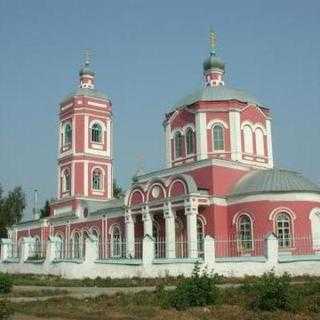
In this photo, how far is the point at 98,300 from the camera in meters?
14.0

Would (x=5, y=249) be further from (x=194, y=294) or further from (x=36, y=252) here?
(x=194, y=294)

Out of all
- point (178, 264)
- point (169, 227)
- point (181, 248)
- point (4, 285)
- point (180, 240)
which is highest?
point (169, 227)

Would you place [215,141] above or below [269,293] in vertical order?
above

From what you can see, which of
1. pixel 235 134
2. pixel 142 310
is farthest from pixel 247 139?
pixel 142 310

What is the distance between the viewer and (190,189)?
26.7 meters

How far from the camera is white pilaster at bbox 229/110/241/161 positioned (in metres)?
30.2

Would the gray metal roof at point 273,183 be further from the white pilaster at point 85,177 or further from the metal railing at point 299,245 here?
the white pilaster at point 85,177

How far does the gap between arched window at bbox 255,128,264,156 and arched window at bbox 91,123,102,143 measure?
12.4 m

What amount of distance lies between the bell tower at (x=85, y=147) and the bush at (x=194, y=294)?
81.9 ft

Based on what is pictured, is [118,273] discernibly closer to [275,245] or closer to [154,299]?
[275,245]

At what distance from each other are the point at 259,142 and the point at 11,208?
24.2 metres

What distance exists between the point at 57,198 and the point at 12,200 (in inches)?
372

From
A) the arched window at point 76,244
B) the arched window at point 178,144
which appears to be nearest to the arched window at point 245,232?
the arched window at point 178,144

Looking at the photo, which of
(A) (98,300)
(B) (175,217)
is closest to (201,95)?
(B) (175,217)
